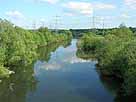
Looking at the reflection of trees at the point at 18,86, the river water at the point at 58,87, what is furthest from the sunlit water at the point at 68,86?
the reflection of trees at the point at 18,86

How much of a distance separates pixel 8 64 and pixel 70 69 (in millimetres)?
9792

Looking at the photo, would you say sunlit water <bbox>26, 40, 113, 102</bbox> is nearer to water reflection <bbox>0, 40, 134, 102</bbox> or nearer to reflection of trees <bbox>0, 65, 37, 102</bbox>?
water reflection <bbox>0, 40, 134, 102</bbox>

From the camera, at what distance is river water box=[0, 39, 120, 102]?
32438 millimetres

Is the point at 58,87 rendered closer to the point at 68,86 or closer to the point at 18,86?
the point at 68,86

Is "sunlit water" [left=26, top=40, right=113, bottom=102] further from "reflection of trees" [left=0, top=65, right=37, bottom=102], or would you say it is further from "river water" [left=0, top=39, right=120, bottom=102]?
"reflection of trees" [left=0, top=65, right=37, bottom=102]

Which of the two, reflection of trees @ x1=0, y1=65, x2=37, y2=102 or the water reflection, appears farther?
reflection of trees @ x1=0, y1=65, x2=37, y2=102

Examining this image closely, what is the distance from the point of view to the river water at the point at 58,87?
3244cm

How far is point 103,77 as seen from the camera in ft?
141

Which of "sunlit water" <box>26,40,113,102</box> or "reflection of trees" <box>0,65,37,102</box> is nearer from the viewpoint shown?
"sunlit water" <box>26,40,113,102</box>

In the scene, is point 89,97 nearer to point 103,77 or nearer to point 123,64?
point 123,64

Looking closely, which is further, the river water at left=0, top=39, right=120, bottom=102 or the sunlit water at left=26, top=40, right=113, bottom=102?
the river water at left=0, top=39, right=120, bottom=102

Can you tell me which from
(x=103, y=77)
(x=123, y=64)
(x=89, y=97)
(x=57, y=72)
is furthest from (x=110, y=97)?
(x=57, y=72)

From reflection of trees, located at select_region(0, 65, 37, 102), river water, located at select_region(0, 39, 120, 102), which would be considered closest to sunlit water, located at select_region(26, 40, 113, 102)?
river water, located at select_region(0, 39, 120, 102)

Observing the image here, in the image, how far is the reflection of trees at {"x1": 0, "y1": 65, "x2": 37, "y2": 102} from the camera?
107ft
